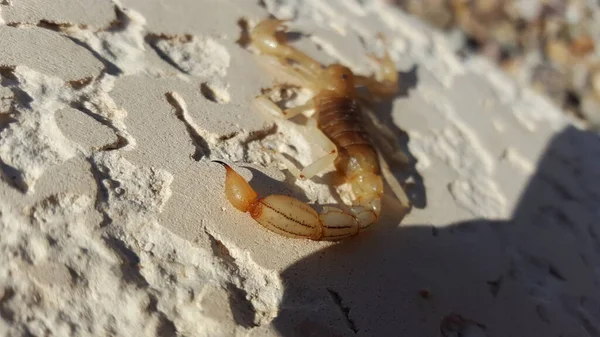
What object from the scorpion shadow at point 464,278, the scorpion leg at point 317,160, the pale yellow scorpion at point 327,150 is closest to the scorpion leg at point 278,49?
the pale yellow scorpion at point 327,150

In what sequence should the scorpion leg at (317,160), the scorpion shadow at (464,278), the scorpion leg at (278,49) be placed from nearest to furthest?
the scorpion shadow at (464,278), the scorpion leg at (317,160), the scorpion leg at (278,49)

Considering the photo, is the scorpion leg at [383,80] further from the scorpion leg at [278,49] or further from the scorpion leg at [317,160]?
the scorpion leg at [317,160]

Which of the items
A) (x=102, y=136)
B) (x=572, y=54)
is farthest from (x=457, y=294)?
(x=572, y=54)

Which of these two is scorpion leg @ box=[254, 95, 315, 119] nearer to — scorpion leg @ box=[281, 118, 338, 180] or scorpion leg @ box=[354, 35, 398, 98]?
scorpion leg @ box=[281, 118, 338, 180]

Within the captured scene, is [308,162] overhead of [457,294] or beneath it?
overhead

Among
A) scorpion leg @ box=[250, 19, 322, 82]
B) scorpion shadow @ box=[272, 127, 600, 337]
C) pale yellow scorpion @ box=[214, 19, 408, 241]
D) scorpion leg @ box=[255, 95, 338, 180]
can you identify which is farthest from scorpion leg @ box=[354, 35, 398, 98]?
scorpion shadow @ box=[272, 127, 600, 337]

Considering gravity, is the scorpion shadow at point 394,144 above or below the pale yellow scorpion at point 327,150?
below

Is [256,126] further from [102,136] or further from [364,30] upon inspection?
[364,30]
